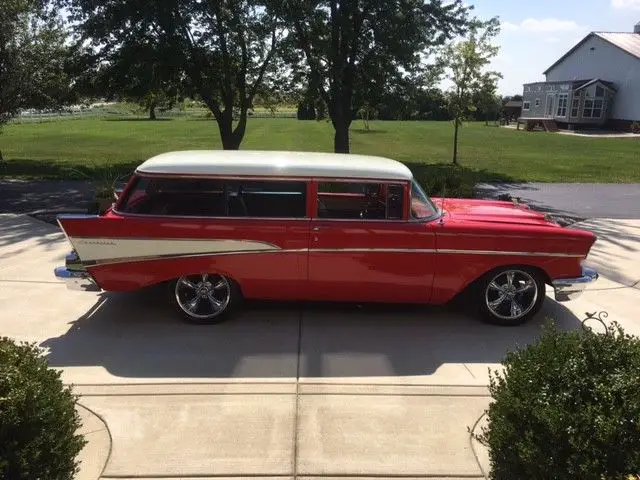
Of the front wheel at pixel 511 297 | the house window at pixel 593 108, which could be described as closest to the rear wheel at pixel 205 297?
the front wheel at pixel 511 297

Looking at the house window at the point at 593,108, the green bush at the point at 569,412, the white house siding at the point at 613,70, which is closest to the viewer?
the green bush at the point at 569,412

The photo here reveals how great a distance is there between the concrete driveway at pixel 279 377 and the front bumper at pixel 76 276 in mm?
372

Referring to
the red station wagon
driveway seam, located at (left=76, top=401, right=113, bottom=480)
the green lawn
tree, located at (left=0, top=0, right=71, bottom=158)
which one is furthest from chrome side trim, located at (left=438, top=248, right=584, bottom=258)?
tree, located at (left=0, top=0, right=71, bottom=158)

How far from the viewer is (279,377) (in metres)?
4.53

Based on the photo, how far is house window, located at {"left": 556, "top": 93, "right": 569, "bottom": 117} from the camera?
5103 centimetres

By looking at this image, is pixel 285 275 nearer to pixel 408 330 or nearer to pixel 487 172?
pixel 408 330

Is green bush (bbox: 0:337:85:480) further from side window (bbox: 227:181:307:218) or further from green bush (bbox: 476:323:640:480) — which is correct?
side window (bbox: 227:181:307:218)

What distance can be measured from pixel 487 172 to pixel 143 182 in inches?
663

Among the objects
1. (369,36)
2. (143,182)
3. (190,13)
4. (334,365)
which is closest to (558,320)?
(334,365)

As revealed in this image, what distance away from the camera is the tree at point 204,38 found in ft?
51.4

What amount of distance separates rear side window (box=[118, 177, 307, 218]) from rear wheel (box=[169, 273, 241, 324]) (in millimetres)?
671

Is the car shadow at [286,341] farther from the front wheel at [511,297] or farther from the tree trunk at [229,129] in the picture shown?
the tree trunk at [229,129]

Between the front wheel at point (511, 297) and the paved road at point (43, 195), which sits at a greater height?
the front wheel at point (511, 297)

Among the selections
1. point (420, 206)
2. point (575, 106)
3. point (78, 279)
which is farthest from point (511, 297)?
point (575, 106)
